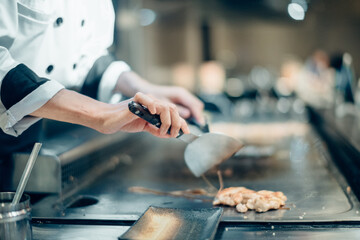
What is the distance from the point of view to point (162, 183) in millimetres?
1731

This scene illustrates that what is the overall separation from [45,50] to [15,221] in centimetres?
64

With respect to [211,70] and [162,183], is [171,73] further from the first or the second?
[162,183]

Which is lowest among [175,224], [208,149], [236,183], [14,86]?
[236,183]

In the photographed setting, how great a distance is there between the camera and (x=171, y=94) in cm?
169

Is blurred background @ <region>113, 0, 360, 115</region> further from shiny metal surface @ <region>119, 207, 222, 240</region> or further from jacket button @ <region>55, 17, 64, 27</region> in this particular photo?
shiny metal surface @ <region>119, 207, 222, 240</region>

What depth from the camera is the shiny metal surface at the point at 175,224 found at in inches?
40.6

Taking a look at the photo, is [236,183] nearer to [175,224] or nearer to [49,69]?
[175,224]

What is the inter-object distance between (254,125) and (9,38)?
263 centimetres

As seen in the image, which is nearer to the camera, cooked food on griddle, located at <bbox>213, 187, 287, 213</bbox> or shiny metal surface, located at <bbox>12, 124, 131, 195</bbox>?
cooked food on griddle, located at <bbox>213, 187, 287, 213</bbox>

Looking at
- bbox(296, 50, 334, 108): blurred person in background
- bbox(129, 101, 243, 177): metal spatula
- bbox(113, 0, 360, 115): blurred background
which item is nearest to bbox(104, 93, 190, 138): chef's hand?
bbox(129, 101, 243, 177): metal spatula

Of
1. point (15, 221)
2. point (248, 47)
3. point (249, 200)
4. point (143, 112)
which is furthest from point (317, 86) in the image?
point (248, 47)

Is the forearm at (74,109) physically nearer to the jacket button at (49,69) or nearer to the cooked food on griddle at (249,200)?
the jacket button at (49,69)

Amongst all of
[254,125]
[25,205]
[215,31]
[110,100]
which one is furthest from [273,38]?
[25,205]

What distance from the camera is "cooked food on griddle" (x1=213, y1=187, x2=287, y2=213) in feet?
4.24
